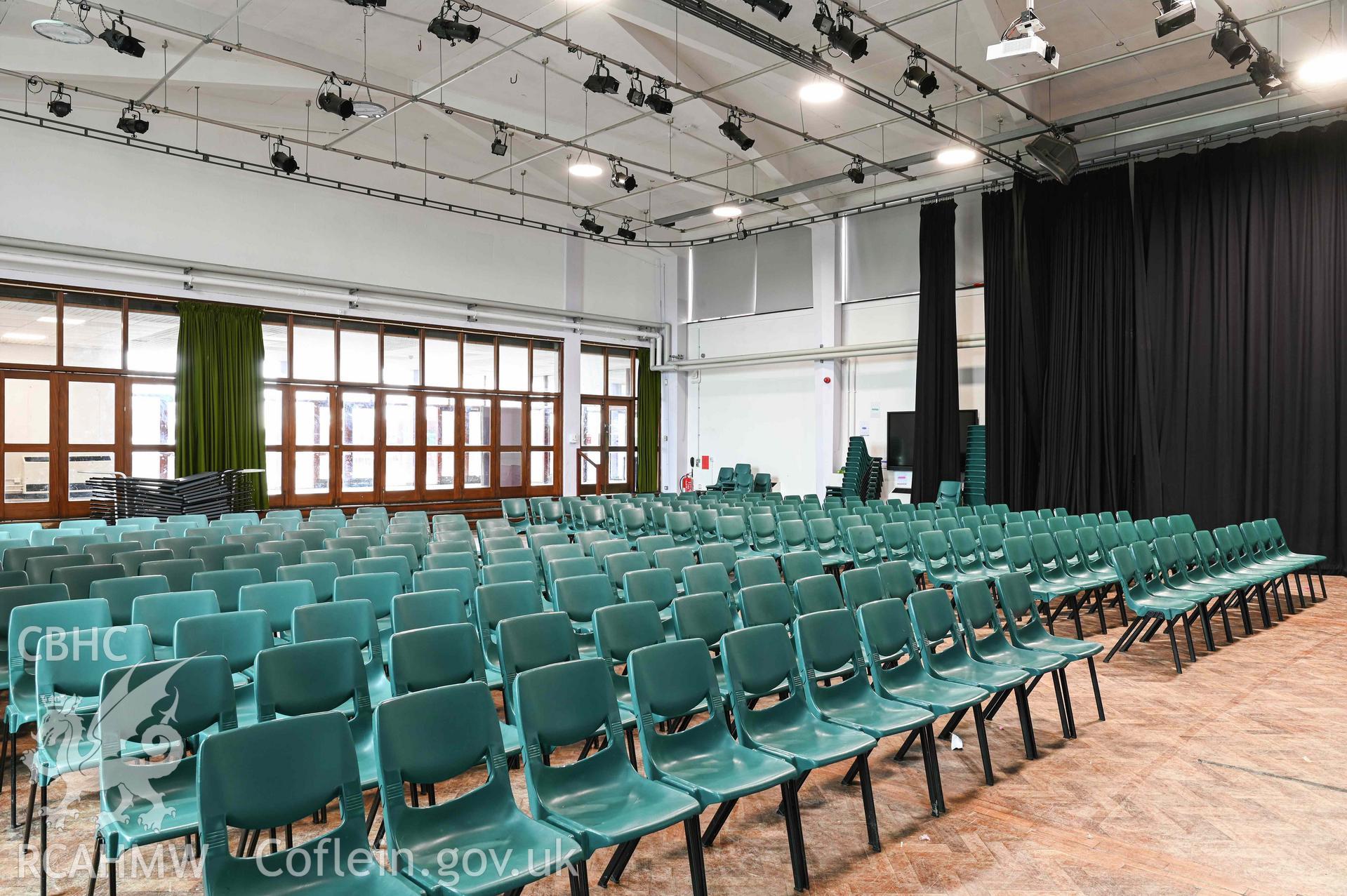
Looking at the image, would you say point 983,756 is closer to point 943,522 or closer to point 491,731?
point 491,731

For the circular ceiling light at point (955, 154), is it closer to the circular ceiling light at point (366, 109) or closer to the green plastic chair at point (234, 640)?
the circular ceiling light at point (366, 109)

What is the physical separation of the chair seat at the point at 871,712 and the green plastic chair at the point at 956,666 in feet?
1.59

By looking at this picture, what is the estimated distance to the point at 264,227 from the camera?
14.0 metres

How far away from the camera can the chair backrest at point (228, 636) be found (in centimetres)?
369

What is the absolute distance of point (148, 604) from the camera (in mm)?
4219

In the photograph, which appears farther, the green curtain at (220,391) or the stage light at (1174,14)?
the green curtain at (220,391)

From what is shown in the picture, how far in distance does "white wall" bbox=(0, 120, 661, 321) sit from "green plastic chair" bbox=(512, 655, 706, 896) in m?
12.8

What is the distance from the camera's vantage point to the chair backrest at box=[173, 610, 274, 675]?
3688 millimetres

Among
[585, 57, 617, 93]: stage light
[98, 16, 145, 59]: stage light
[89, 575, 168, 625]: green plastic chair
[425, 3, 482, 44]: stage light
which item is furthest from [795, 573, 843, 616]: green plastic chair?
[98, 16, 145, 59]: stage light

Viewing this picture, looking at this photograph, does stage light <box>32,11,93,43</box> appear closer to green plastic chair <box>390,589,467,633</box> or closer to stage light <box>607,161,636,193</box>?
stage light <box>607,161,636,193</box>

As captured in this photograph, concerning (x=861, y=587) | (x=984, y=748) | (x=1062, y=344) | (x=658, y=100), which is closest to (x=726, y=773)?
(x=984, y=748)

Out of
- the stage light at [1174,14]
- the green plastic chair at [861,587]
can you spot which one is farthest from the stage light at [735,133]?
the green plastic chair at [861,587]

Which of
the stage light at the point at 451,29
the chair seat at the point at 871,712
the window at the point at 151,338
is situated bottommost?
the chair seat at the point at 871,712

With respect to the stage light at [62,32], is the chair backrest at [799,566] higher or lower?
lower
